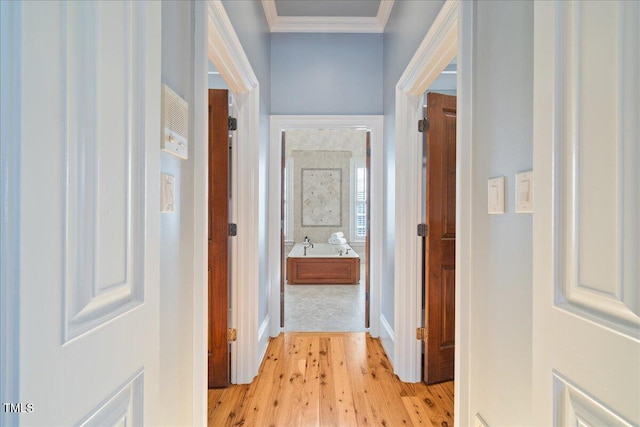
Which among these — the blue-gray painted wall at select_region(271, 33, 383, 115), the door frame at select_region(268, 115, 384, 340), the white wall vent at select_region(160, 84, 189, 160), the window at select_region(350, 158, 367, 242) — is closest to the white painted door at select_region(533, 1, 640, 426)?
the white wall vent at select_region(160, 84, 189, 160)

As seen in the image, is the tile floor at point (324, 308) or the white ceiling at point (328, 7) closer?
the white ceiling at point (328, 7)

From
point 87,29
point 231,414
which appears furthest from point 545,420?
point 231,414

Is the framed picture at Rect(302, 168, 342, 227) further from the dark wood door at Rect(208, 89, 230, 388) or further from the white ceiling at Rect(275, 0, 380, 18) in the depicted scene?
the dark wood door at Rect(208, 89, 230, 388)

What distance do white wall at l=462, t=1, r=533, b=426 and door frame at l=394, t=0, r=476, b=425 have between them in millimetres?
31

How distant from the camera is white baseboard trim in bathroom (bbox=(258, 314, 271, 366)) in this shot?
8.28ft

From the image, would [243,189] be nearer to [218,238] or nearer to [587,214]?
[218,238]

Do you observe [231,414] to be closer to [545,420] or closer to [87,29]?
[545,420]

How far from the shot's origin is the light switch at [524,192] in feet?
A: 3.09

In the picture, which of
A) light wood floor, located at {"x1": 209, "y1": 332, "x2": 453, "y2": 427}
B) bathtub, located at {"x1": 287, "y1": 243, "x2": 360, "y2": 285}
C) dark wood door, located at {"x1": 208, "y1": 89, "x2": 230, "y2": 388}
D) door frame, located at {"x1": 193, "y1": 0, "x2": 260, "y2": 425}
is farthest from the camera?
bathtub, located at {"x1": 287, "y1": 243, "x2": 360, "y2": 285}

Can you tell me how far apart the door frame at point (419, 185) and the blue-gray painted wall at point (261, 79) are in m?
1.05

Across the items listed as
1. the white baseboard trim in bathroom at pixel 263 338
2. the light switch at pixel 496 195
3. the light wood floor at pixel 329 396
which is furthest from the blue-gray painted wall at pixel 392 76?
the light switch at pixel 496 195

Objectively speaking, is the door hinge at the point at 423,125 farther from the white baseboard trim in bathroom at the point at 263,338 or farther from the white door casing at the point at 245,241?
the white baseboard trim in bathroom at the point at 263,338

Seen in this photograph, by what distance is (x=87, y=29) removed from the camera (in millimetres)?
536

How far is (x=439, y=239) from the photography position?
2262 mm
